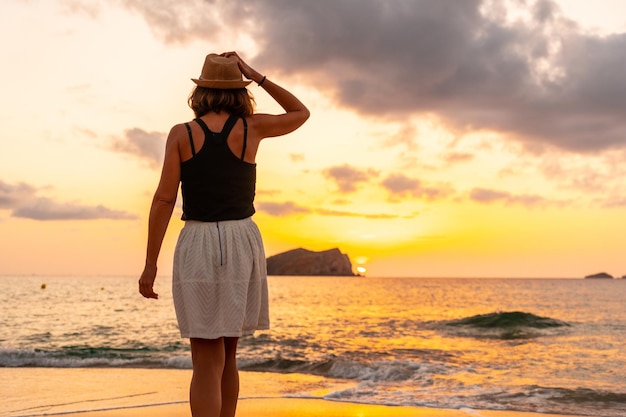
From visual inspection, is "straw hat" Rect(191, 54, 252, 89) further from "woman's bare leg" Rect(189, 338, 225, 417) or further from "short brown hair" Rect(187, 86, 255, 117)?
"woman's bare leg" Rect(189, 338, 225, 417)

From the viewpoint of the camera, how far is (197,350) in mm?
3195

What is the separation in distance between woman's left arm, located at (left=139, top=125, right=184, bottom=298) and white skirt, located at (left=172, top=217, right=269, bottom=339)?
0.36ft


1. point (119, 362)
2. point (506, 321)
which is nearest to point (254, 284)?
point (119, 362)

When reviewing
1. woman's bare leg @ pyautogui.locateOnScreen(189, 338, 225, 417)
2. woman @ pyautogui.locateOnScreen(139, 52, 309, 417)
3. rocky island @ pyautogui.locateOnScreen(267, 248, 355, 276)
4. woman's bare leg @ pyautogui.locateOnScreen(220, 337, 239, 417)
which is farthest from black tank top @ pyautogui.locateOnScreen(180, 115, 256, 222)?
rocky island @ pyautogui.locateOnScreen(267, 248, 355, 276)

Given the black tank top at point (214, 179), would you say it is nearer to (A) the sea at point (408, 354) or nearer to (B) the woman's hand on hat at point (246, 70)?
(B) the woman's hand on hat at point (246, 70)

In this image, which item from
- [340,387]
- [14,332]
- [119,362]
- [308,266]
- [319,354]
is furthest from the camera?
[308,266]

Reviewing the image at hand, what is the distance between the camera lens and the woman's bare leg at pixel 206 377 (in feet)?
10.5

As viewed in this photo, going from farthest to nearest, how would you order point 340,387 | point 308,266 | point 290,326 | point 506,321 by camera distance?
point 308,266
point 506,321
point 290,326
point 340,387

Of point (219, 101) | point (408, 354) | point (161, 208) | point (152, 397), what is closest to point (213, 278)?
point (161, 208)

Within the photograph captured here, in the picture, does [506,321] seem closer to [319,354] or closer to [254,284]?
[319,354]

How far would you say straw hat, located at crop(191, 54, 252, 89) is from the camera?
10.5 feet

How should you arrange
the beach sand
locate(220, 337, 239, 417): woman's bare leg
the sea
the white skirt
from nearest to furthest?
the white skirt, locate(220, 337, 239, 417): woman's bare leg, the beach sand, the sea

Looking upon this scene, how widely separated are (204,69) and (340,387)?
7.31 m

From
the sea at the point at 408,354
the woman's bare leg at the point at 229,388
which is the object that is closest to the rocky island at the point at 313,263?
the sea at the point at 408,354
